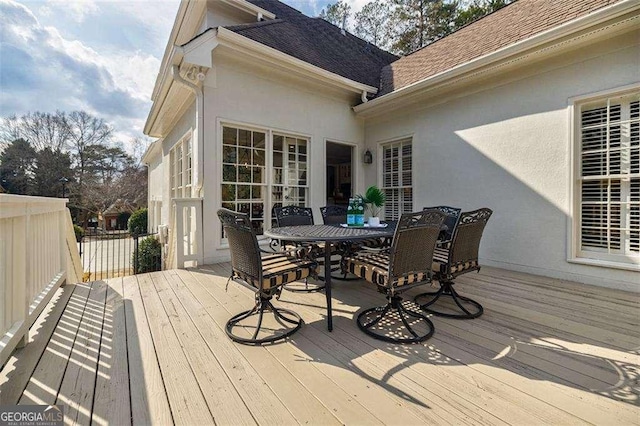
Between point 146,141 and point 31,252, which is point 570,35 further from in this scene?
point 146,141

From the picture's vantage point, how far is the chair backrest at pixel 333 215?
4250mm

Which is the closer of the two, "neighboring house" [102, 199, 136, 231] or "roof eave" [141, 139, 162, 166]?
"roof eave" [141, 139, 162, 166]

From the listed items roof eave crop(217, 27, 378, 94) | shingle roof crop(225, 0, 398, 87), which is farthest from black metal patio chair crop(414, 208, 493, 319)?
shingle roof crop(225, 0, 398, 87)

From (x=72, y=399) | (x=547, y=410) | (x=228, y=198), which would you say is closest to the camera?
(x=547, y=410)

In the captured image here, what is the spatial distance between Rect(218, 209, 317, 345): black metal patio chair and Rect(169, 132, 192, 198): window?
4.01 meters

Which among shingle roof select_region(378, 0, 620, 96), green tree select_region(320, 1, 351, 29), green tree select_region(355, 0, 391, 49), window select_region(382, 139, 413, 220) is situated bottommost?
window select_region(382, 139, 413, 220)

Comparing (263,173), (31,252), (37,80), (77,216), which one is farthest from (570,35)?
(77,216)

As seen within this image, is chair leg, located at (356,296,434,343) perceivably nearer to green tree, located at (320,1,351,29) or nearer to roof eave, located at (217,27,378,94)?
roof eave, located at (217,27,378,94)

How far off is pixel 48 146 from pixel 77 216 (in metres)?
5.49

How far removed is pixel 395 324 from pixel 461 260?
36.3 inches

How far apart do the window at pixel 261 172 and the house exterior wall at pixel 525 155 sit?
2647 mm

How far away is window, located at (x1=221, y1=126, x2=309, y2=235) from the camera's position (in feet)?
16.2

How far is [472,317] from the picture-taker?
2.60m

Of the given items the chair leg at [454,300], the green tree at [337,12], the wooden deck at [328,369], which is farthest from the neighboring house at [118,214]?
the chair leg at [454,300]
